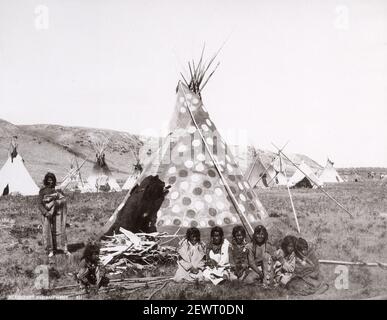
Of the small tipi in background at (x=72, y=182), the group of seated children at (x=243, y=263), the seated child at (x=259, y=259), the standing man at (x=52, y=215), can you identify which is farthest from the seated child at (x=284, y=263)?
the small tipi in background at (x=72, y=182)

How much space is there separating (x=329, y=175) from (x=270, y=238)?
336 cm

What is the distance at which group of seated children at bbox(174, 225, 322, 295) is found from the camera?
6453 millimetres

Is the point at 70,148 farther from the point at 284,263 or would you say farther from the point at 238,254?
the point at 284,263

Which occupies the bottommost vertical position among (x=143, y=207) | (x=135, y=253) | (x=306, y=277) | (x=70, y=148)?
(x=306, y=277)

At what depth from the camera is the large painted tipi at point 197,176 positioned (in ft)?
22.3

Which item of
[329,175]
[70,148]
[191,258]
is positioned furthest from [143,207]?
[70,148]

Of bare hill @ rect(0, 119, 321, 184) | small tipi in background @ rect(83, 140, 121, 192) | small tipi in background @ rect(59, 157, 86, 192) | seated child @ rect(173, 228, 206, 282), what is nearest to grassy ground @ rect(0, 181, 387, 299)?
seated child @ rect(173, 228, 206, 282)

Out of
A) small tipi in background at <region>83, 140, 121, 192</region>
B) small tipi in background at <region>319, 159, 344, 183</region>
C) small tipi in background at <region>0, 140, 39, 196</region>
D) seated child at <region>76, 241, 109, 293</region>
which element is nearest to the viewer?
seated child at <region>76, 241, 109, 293</region>

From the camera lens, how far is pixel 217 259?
6.52m

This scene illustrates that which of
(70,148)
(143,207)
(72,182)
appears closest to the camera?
(143,207)

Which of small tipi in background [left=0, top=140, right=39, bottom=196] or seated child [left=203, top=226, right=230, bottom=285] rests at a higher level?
small tipi in background [left=0, top=140, right=39, bottom=196]

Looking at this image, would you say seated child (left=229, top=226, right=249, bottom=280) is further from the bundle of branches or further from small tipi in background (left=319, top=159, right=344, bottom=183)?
small tipi in background (left=319, top=159, right=344, bottom=183)
